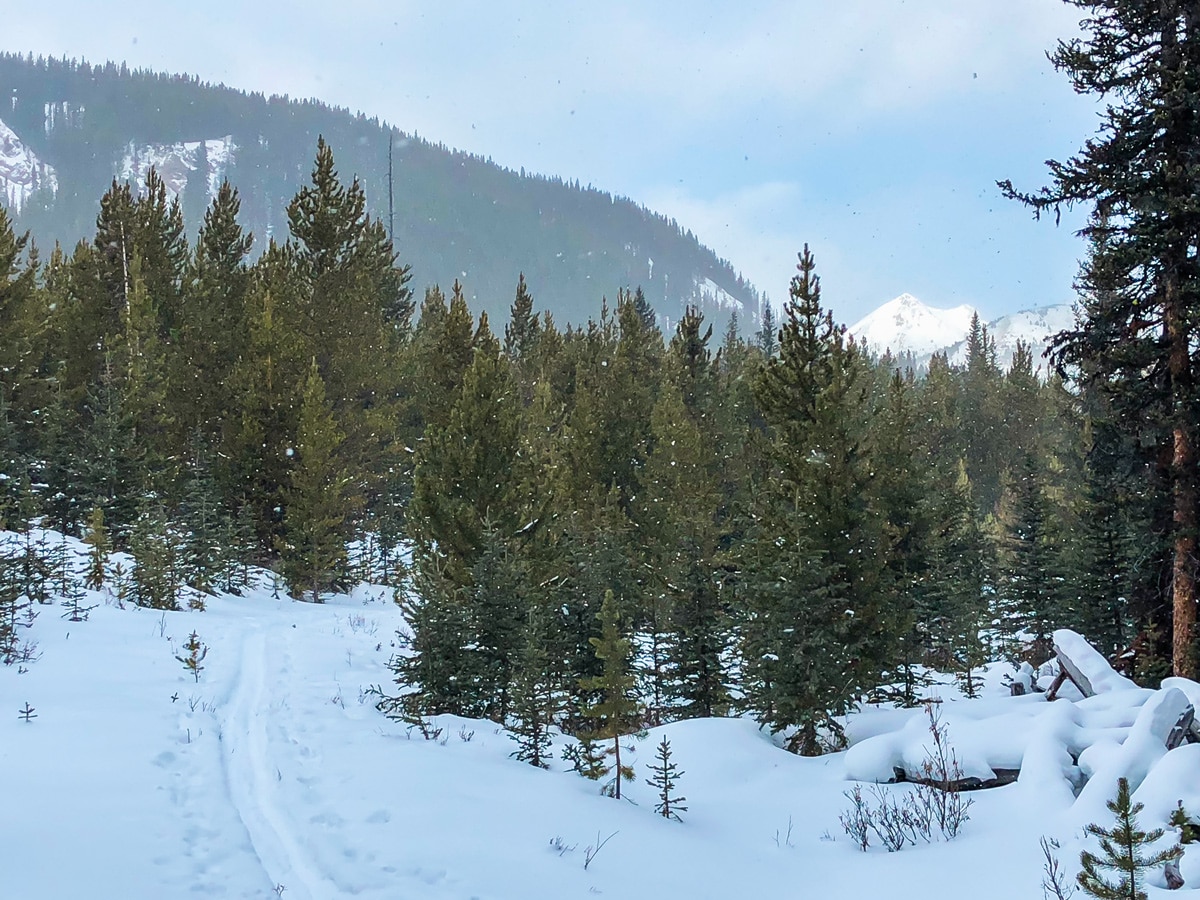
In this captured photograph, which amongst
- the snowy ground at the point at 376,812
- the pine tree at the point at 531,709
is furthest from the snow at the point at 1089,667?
the pine tree at the point at 531,709

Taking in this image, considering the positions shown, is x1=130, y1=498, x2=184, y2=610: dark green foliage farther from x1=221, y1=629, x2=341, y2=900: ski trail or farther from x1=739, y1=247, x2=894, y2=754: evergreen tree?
x1=739, y1=247, x2=894, y2=754: evergreen tree

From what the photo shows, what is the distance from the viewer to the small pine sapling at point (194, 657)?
10178 mm

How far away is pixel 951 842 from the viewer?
22.0 feet

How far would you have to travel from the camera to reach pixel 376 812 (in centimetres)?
633

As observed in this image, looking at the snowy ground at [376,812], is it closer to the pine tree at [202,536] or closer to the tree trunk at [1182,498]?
the tree trunk at [1182,498]

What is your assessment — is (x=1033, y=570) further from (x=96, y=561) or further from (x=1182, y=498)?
(x=96, y=561)

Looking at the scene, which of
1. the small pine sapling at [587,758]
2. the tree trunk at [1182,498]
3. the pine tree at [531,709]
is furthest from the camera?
the tree trunk at [1182,498]

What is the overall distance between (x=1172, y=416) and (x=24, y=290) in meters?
33.4

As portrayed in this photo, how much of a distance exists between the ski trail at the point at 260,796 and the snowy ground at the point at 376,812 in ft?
0.07

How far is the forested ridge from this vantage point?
1128 cm

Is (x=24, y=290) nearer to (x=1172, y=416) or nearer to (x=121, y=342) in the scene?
(x=121, y=342)

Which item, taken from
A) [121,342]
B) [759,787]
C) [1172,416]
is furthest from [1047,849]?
[121,342]

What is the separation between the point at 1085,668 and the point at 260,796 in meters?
9.54

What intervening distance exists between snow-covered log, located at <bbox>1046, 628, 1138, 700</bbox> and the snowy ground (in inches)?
65.6
